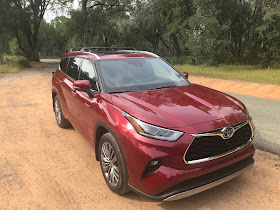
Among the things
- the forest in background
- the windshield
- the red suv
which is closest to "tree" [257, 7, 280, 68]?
the forest in background

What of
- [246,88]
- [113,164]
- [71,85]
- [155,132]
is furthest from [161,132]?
[246,88]

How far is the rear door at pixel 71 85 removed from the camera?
4.56 metres

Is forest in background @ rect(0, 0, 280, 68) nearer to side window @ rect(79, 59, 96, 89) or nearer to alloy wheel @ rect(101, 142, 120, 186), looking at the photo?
side window @ rect(79, 59, 96, 89)

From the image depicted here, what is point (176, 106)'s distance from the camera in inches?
121

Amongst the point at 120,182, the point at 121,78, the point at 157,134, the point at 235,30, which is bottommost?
the point at 120,182

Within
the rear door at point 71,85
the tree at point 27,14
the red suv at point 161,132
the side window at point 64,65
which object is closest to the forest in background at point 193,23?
the tree at point 27,14

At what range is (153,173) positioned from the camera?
264 centimetres

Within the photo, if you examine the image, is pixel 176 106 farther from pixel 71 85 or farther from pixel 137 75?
pixel 71 85

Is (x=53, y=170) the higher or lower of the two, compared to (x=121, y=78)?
lower

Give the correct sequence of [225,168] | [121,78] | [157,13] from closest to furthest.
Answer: [225,168] → [121,78] → [157,13]

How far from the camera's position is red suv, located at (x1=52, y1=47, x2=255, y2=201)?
8.57ft

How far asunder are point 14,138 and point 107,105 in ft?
10.2

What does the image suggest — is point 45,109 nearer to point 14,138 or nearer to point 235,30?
point 14,138

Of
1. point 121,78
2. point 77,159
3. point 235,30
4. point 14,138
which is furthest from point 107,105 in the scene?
point 235,30
